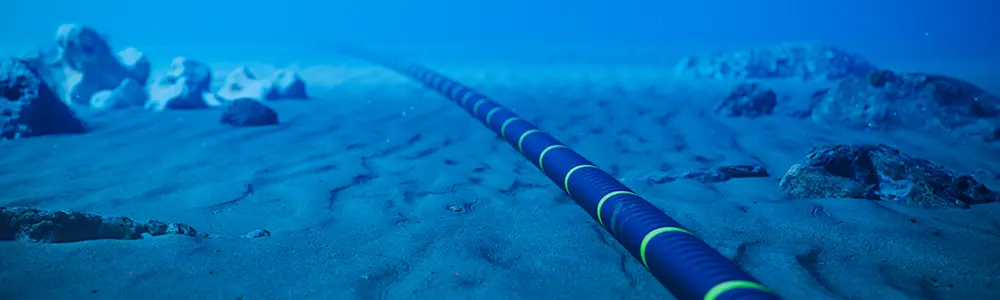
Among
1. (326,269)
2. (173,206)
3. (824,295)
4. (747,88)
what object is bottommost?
(824,295)

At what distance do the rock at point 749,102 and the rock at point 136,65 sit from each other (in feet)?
34.3

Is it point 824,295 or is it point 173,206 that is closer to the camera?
point 824,295

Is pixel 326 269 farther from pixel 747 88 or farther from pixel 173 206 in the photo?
pixel 747 88

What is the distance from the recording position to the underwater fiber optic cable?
6.94 ft

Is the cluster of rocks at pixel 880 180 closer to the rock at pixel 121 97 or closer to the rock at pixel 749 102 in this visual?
the rock at pixel 749 102

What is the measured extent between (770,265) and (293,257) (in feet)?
8.80

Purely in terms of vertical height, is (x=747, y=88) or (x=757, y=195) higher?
(x=747, y=88)

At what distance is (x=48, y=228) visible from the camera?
2480 millimetres

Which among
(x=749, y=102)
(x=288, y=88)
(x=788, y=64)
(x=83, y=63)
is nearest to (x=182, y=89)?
(x=288, y=88)

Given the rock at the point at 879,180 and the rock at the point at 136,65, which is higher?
the rock at the point at 136,65

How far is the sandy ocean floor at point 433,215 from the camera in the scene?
90.4 inches

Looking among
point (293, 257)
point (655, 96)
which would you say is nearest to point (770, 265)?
point (293, 257)

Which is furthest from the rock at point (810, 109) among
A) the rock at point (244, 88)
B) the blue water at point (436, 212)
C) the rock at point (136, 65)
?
the rock at point (136, 65)

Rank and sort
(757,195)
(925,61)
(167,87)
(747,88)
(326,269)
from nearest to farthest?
(326,269) → (757,195) → (747,88) → (167,87) → (925,61)
